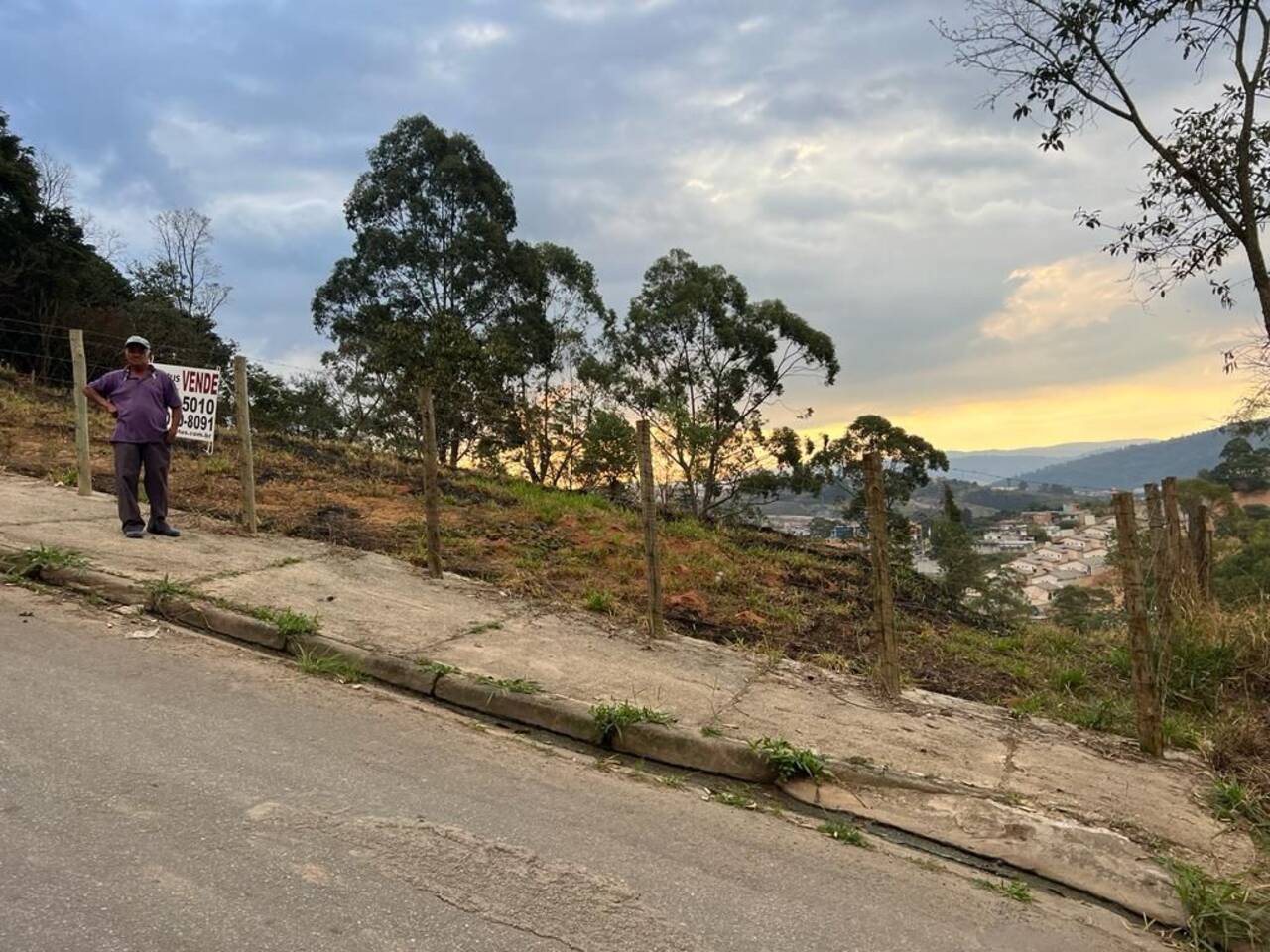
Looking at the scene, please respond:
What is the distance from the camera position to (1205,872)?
130 inches

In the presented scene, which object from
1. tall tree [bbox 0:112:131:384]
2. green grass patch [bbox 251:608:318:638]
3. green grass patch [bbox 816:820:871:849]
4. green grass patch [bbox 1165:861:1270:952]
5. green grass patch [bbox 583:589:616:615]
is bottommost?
green grass patch [bbox 1165:861:1270:952]

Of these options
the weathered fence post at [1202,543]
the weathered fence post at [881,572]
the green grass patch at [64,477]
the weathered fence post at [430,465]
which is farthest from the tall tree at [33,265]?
the weathered fence post at [1202,543]

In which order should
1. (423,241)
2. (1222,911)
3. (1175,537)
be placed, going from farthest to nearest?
(423,241) → (1175,537) → (1222,911)

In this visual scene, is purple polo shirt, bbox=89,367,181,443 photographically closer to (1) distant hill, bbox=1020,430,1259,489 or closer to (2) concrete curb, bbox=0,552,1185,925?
(2) concrete curb, bbox=0,552,1185,925

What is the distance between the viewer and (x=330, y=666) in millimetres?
4543

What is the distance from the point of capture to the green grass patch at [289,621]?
15.8ft

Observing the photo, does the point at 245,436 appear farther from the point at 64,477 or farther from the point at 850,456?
the point at 850,456

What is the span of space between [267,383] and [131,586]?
22.1 meters

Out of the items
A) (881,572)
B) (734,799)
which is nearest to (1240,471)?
(881,572)

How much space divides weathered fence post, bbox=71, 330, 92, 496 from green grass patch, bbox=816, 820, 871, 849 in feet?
22.8

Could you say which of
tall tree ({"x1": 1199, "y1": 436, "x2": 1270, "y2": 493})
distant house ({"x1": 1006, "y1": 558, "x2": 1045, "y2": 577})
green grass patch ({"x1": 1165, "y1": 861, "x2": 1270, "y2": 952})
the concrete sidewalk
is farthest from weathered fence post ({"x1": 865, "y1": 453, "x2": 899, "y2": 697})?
tall tree ({"x1": 1199, "y1": 436, "x2": 1270, "y2": 493})

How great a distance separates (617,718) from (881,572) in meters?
1.91

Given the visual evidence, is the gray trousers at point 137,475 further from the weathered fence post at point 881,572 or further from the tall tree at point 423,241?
the tall tree at point 423,241

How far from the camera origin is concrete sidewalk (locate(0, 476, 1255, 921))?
3.53m
